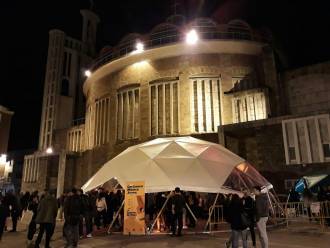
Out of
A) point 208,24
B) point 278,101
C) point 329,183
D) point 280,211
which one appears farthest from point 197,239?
point 208,24

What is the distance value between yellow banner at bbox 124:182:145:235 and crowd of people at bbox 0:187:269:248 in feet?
3.47

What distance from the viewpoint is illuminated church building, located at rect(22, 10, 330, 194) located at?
1714cm

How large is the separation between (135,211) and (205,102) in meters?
12.5

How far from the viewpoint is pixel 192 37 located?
22406mm

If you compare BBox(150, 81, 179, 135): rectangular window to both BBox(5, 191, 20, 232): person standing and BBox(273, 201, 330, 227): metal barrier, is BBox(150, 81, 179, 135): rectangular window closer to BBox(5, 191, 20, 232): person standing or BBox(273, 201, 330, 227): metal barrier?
BBox(273, 201, 330, 227): metal barrier

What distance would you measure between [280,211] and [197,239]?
6.22m

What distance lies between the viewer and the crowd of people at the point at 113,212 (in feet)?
24.8

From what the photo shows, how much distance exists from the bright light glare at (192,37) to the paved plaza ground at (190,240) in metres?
14.7

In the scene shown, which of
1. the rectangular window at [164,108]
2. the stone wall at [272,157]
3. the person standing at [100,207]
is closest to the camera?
the person standing at [100,207]

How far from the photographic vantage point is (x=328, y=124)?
53.0ft

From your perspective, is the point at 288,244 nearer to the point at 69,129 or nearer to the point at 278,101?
the point at 278,101

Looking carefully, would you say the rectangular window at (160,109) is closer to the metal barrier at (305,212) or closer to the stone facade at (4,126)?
the metal barrier at (305,212)

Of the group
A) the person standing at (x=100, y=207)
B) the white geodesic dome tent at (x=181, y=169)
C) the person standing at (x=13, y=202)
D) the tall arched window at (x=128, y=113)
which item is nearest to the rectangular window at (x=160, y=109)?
the tall arched window at (x=128, y=113)

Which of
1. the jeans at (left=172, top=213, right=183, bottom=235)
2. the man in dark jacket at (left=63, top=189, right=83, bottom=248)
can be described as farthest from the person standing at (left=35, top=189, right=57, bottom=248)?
the jeans at (left=172, top=213, right=183, bottom=235)
